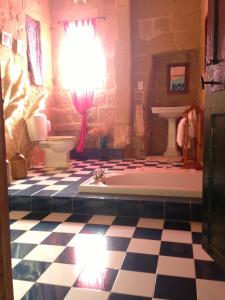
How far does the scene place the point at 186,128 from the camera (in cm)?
378

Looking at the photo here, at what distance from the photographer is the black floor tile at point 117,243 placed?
1.93 metres

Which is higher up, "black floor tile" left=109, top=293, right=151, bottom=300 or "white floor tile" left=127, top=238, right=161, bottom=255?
"white floor tile" left=127, top=238, right=161, bottom=255

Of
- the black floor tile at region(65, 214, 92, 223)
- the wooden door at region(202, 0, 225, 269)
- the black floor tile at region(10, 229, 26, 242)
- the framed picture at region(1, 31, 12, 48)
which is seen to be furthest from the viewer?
the framed picture at region(1, 31, 12, 48)

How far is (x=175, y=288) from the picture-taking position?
4.79 feet

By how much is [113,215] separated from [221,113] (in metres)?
1.45

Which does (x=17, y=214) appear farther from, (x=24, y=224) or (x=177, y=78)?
(x=177, y=78)

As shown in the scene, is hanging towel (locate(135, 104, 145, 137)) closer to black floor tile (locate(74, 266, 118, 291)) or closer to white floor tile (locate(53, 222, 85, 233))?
white floor tile (locate(53, 222, 85, 233))

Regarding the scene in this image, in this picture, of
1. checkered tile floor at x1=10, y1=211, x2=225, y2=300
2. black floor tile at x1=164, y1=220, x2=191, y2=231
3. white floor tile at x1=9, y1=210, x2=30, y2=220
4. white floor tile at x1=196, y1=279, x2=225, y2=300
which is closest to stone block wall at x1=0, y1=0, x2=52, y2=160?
white floor tile at x1=9, y1=210, x2=30, y2=220

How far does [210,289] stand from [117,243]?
0.73m

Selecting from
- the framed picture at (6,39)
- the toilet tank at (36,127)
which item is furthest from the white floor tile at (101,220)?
the framed picture at (6,39)

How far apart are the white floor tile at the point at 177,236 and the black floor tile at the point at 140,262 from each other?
0.29 m

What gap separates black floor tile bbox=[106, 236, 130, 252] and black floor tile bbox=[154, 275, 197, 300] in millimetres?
415

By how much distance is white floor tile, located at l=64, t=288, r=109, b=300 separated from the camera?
1390 millimetres

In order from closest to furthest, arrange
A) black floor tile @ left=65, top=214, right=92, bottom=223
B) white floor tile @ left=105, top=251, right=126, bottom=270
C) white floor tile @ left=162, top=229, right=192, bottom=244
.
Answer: white floor tile @ left=105, top=251, right=126, bottom=270, white floor tile @ left=162, top=229, right=192, bottom=244, black floor tile @ left=65, top=214, right=92, bottom=223
